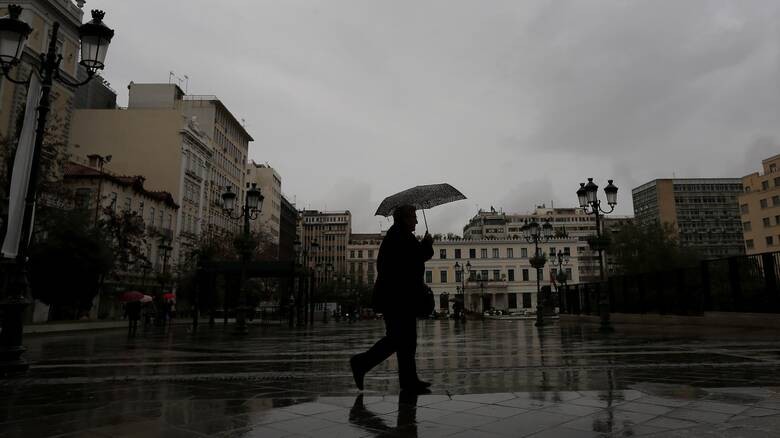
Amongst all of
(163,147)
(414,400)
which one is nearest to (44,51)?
(163,147)

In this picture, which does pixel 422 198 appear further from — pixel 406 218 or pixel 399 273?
pixel 399 273

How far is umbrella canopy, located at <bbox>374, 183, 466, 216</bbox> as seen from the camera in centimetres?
697

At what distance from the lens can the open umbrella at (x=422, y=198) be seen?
6.97m

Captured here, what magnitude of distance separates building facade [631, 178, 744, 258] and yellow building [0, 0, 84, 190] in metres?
99.7

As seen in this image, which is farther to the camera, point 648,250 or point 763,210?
point 763,210

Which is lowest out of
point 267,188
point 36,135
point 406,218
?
point 406,218

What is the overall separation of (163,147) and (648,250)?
45483mm

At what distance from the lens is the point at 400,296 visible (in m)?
4.94

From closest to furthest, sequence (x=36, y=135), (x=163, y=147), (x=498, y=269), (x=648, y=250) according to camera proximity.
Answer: (x=36, y=135)
(x=648, y=250)
(x=163, y=147)
(x=498, y=269)

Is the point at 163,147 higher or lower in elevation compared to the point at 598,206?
higher

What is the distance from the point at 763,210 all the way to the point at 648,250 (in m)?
48.9

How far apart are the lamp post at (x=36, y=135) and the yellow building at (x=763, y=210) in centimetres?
8594

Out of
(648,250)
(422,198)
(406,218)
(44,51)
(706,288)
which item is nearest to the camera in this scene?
(406,218)

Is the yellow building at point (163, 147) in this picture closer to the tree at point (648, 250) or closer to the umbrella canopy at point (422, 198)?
the tree at point (648, 250)
